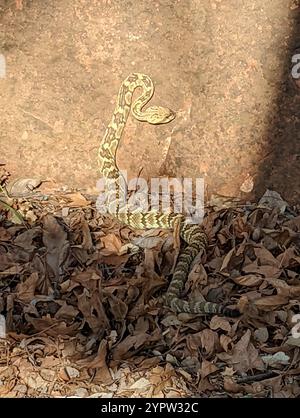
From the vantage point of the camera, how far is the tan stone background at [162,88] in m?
6.39

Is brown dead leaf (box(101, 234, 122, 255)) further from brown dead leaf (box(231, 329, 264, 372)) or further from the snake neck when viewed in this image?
brown dead leaf (box(231, 329, 264, 372))

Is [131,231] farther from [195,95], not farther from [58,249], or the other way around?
[195,95]

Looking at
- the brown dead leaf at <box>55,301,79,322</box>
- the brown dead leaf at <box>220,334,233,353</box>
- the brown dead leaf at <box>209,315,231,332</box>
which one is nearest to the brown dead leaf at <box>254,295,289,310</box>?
the brown dead leaf at <box>209,315,231,332</box>

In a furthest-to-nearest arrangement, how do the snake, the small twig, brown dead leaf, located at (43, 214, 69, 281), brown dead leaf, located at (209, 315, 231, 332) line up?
the snake, brown dead leaf, located at (43, 214, 69, 281), brown dead leaf, located at (209, 315, 231, 332), the small twig

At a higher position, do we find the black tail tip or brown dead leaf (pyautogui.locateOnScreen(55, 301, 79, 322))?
the black tail tip

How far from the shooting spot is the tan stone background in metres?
6.39

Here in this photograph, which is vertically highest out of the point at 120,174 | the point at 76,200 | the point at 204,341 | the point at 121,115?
the point at 121,115

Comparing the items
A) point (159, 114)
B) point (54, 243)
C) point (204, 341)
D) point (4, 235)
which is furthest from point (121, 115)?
point (204, 341)

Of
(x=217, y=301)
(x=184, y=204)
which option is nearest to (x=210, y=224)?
(x=184, y=204)

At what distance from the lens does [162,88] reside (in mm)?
6766

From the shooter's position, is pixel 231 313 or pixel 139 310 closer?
pixel 231 313

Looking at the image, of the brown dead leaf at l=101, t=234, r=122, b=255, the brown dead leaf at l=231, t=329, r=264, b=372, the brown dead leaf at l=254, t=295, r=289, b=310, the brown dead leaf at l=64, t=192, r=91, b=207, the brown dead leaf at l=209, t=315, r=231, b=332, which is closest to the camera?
the brown dead leaf at l=231, t=329, r=264, b=372

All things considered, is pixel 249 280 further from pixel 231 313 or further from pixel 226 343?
pixel 226 343

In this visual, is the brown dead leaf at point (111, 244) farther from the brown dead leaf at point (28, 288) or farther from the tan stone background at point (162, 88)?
the tan stone background at point (162, 88)
